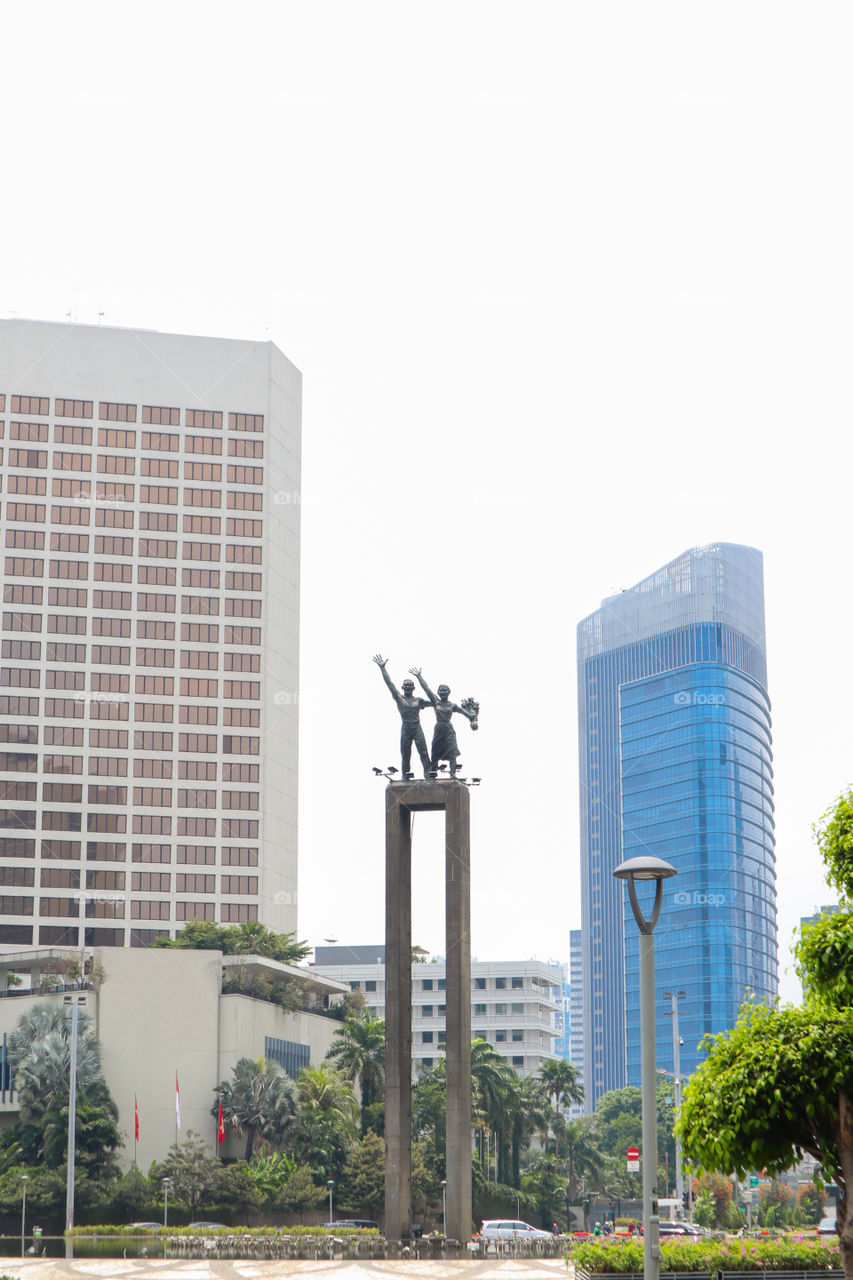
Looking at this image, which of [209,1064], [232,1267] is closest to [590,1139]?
[209,1064]

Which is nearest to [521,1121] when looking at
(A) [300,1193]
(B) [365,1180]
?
(B) [365,1180]

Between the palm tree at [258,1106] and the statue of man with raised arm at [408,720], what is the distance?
3893cm

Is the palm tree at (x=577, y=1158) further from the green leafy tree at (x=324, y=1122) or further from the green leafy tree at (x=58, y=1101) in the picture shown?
the green leafy tree at (x=58, y=1101)

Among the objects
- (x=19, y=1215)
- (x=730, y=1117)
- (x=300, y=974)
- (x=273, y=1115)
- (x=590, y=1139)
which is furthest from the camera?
(x=590, y=1139)

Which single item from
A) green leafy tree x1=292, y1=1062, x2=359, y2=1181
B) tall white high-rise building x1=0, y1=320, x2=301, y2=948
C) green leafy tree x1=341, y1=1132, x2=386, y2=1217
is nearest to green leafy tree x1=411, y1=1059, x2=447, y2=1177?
green leafy tree x1=292, y1=1062, x2=359, y2=1181

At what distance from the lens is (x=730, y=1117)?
64.6 feet

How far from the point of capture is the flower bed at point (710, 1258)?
31.0 metres

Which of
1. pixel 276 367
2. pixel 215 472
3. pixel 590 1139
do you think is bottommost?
pixel 590 1139

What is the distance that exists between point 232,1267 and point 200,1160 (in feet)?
117

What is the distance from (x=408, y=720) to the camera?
5203 cm

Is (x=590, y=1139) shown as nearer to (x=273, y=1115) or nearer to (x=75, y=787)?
(x=273, y=1115)

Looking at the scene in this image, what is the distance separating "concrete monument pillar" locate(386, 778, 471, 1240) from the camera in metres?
48.5

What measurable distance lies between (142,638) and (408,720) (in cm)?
7816

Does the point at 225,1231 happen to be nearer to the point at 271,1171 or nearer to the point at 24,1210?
the point at 24,1210
